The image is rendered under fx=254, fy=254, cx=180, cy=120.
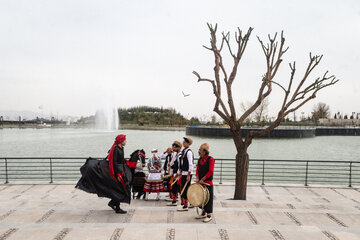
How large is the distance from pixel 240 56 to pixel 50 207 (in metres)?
6.19

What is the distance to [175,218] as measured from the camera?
5.47m

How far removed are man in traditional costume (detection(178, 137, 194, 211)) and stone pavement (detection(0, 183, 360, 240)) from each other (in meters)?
0.45

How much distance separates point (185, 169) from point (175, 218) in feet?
3.57

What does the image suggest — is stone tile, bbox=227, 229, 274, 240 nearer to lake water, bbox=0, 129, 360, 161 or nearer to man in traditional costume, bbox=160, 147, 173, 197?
man in traditional costume, bbox=160, 147, 173, 197

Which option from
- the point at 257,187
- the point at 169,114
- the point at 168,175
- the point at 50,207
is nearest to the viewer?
the point at 50,207

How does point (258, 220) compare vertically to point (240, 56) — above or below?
below

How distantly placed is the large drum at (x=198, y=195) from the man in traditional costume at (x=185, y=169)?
1.50 ft

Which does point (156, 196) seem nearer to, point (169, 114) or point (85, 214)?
point (85, 214)

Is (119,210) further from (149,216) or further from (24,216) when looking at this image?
(24,216)

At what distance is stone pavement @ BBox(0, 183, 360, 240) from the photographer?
4.71 m

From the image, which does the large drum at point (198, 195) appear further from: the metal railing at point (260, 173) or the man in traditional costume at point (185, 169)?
the metal railing at point (260, 173)

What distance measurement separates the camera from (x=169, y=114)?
125 meters

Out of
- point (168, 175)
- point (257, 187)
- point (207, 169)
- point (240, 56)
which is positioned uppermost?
point (240, 56)

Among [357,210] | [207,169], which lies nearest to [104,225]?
[207,169]
